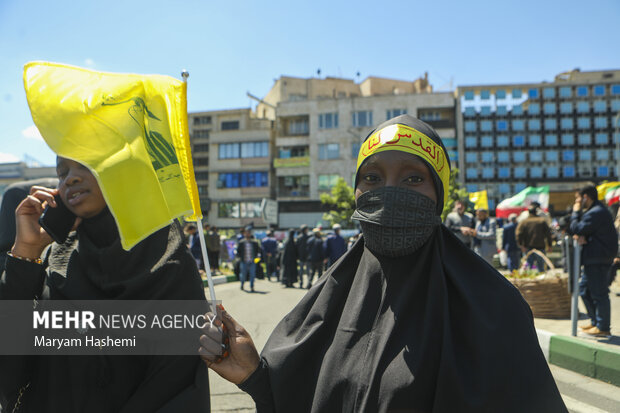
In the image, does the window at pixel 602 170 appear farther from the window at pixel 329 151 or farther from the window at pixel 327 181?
the window at pixel 327 181

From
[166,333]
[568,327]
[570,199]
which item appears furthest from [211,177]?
[166,333]

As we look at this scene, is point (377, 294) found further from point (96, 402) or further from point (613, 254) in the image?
point (613, 254)

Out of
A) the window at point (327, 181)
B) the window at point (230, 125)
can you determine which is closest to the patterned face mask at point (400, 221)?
the window at point (327, 181)

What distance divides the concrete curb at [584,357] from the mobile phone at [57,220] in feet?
15.3

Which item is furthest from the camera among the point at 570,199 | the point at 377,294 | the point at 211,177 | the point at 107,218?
the point at 211,177

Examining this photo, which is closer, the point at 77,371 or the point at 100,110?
the point at 100,110

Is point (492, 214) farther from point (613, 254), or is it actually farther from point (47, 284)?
point (47, 284)

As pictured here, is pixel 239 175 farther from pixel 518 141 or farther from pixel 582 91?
pixel 582 91

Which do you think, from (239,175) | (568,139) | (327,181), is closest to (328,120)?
(327,181)

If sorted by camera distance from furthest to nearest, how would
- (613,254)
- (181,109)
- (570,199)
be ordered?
(570,199), (613,254), (181,109)

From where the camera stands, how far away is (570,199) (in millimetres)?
45781

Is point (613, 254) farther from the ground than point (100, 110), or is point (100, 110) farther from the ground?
point (100, 110)

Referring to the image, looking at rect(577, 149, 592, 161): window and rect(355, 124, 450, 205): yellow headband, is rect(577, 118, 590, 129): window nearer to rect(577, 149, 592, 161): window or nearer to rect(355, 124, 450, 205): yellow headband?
rect(577, 149, 592, 161): window

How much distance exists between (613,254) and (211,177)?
46.6 m
